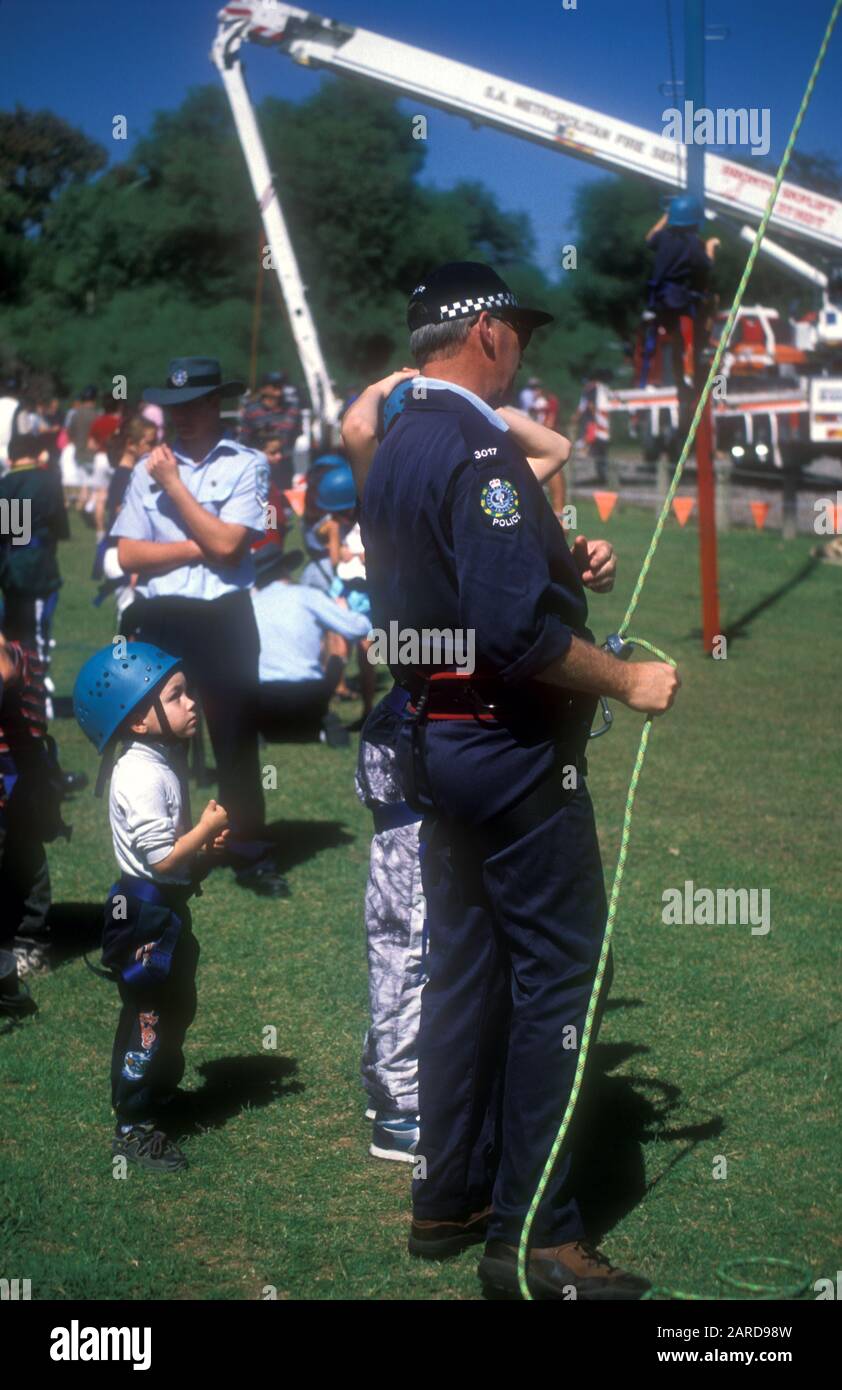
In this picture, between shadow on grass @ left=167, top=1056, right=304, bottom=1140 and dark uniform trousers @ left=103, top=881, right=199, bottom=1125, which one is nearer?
dark uniform trousers @ left=103, top=881, right=199, bottom=1125

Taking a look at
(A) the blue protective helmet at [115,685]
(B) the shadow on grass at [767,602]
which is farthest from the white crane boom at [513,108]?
(A) the blue protective helmet at [115,685]

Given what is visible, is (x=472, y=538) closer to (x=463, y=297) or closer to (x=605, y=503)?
(x=463, y=297)

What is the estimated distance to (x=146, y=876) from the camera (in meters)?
4.73

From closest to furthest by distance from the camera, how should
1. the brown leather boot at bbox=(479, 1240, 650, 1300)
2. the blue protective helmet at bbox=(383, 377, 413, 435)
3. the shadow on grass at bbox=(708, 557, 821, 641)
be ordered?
the brown leather boot at bbox=(479, 1240, 650, 1300)
the blue protective helmet at bbox=(383, 377, 413, 435)
the shadow on grass at bbox=(708, 557, 821, 641)

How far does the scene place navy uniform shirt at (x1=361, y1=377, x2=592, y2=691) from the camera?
368 centimetres

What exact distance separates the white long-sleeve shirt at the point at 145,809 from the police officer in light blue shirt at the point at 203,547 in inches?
89.9

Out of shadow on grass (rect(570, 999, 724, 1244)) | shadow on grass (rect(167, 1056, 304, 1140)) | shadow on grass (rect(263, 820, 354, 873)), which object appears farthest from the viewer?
shadow on grass (rect(263, 820, 354, 873))

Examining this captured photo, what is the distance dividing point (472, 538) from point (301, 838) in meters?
5.06

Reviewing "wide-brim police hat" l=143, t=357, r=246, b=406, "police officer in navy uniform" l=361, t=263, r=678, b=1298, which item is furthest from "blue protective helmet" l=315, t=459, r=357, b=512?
"police officer in navy uniform" l=361, t=263, r=678, b=1298

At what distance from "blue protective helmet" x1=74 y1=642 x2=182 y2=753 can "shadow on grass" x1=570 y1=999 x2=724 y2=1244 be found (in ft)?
5.40

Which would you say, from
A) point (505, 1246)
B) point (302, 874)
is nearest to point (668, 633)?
point (302, 874)

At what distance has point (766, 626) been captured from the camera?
49.8 ft

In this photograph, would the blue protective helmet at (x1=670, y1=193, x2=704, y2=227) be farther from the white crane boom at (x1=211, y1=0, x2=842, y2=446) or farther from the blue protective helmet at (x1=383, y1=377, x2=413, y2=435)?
the blue protective helmet at (x1=383, y1=377, x2=413, y2=435)

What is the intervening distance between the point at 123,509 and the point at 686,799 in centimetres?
357
